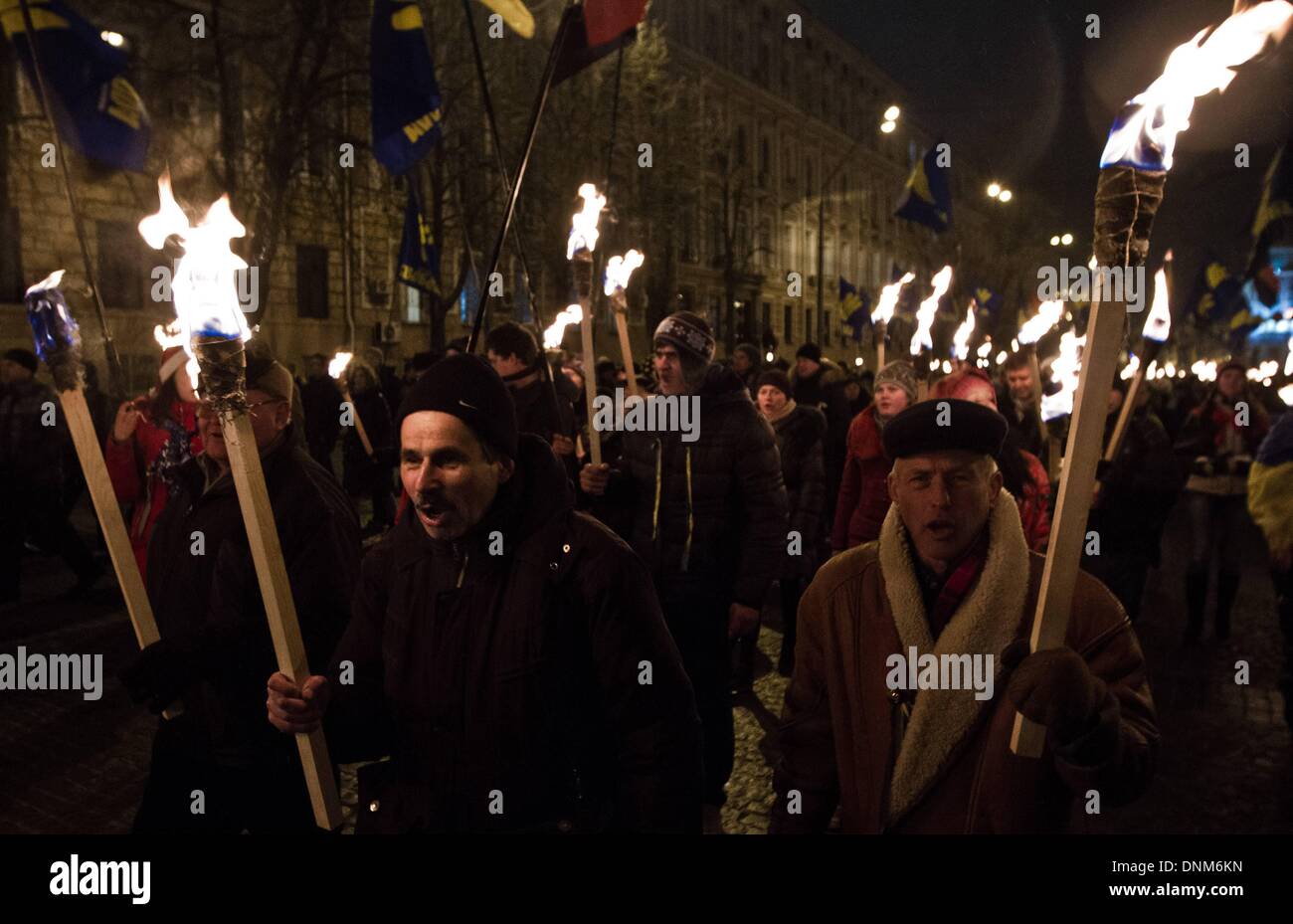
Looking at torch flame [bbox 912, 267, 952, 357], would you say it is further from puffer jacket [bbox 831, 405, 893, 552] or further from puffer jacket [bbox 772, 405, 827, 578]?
puffer jacket [bbox 772, 405, 827, 578]

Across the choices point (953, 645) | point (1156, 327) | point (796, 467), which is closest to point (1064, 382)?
point (1156, 327)

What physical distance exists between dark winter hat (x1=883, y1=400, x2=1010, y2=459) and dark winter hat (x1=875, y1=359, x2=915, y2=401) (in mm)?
3481

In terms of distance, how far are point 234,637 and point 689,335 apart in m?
2.50

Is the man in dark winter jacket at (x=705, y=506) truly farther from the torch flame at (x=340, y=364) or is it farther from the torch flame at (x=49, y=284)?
the torch flame at (x=340, y=364)

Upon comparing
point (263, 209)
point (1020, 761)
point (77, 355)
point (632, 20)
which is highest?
point (263, 209)

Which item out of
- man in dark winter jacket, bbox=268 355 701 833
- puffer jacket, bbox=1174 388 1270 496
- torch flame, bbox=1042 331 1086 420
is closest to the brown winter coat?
man in dark winter jacket, bbox=268 355 701 833

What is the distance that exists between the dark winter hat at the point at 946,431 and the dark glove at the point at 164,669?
187 cm

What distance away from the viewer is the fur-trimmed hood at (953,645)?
2258 mm

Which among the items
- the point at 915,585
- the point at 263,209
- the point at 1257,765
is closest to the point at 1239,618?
the point at 1257,765

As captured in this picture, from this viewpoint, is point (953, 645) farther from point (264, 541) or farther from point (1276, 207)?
point (1276, 207)

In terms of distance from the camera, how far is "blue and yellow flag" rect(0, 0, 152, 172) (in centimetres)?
647
